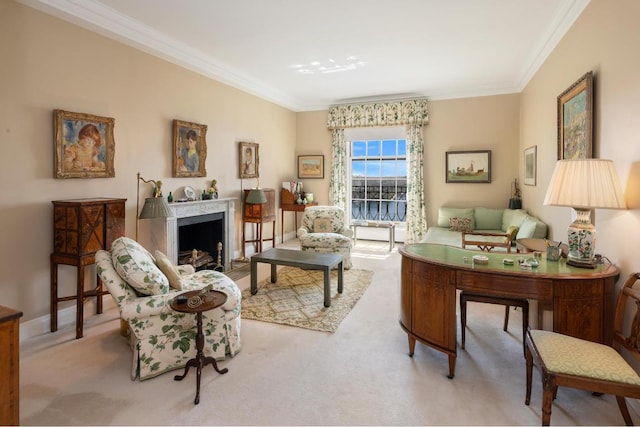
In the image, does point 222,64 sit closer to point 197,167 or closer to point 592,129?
point 197,167

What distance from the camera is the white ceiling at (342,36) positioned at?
354 centimetres

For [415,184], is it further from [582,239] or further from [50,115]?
[50,115]

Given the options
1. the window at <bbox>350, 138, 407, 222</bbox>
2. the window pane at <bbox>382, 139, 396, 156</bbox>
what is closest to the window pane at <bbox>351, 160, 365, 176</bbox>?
the window at <bbox>350, 138, 407, 222</bbox>

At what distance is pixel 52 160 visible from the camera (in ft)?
11.0

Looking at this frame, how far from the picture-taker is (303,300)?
417cm

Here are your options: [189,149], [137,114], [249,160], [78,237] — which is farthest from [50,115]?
[249,160]

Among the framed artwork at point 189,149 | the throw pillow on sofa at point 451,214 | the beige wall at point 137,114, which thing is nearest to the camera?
the beige wall at point 137,114

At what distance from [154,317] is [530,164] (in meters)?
5.66

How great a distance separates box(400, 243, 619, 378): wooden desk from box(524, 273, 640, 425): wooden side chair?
133 mm

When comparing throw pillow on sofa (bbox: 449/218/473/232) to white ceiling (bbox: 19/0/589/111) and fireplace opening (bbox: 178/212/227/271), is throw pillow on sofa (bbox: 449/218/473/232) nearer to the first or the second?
white ceiling (bbox: 19/0/589/111)

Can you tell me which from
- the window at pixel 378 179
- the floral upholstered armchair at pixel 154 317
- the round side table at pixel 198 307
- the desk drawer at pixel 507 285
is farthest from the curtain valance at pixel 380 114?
the round side table at pixel 198 307

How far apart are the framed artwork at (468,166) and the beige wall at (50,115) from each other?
15.9 feet

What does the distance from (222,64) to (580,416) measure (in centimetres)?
572

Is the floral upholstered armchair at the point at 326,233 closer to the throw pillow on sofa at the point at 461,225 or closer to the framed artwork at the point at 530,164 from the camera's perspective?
the throw pillow on sofa at the point at 461,225
